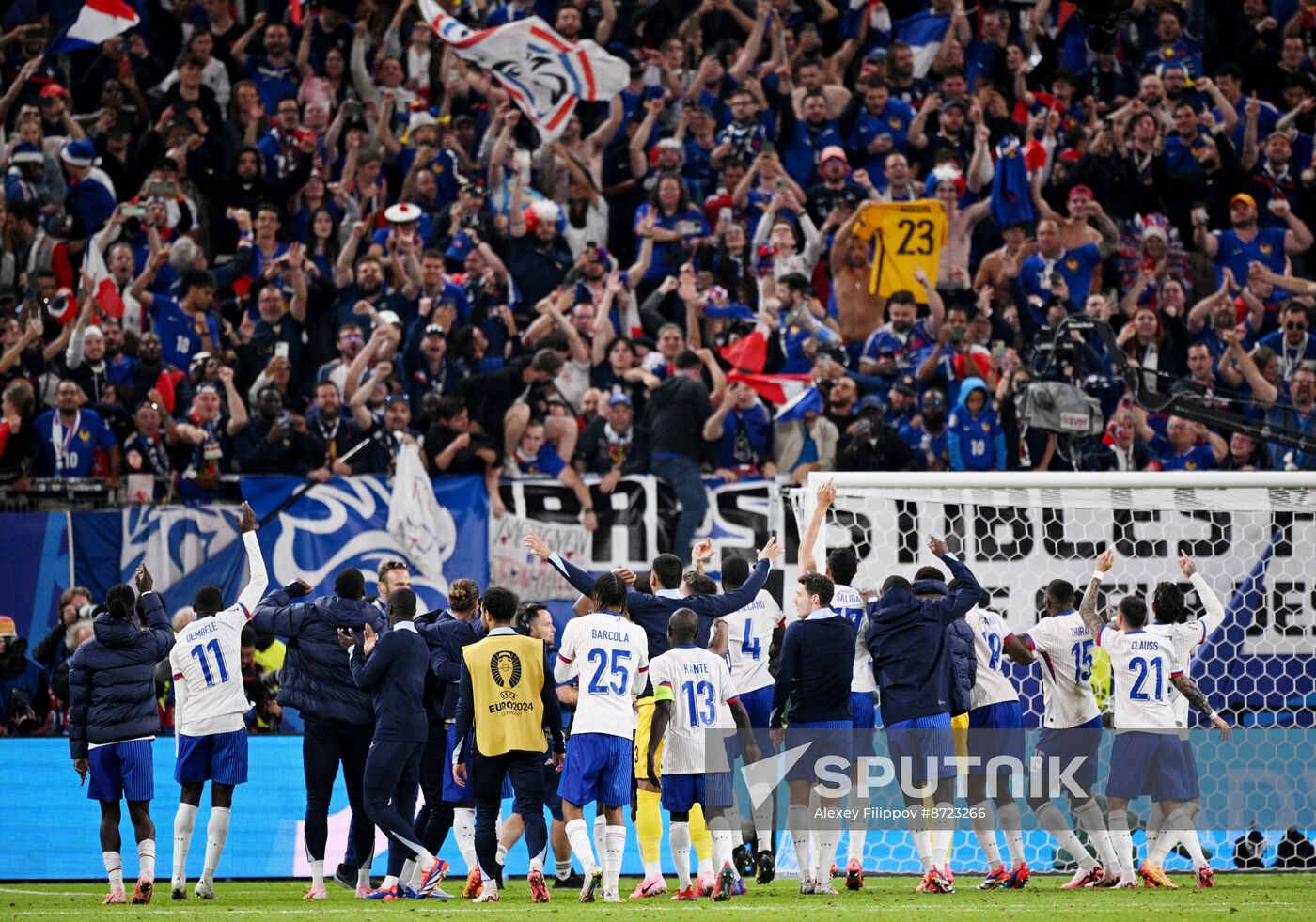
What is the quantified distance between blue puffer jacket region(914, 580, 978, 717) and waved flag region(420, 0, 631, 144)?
29.6 ft

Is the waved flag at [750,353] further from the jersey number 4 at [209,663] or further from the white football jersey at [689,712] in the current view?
the jersey number 4 at [209,663]

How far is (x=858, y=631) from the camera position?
39.8ft

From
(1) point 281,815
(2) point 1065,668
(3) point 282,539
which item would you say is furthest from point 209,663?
(2) point 1065,668

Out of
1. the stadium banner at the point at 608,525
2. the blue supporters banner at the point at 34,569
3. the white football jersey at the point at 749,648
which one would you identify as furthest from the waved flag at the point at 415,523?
the white football jersey at the point at 749,648

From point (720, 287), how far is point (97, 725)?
8601mm

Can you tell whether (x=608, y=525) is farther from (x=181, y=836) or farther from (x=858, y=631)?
(x=181, y=836)

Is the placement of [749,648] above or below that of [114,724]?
above

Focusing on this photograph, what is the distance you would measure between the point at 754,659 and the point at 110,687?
4.23m

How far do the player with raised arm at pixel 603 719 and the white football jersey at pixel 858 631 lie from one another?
5.30 ft

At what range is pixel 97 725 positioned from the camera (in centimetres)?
1145

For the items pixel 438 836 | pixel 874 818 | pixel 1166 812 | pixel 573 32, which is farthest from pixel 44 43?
pixel 1166 812

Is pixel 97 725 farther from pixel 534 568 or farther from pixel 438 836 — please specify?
pixel 534 568

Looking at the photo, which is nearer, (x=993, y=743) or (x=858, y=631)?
(x=993, y=743)

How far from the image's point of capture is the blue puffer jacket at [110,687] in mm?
11469
